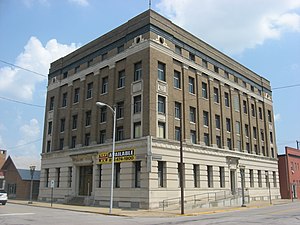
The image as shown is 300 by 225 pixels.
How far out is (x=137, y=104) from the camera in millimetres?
32031

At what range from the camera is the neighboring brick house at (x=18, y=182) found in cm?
4981

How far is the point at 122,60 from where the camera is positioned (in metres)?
34.6

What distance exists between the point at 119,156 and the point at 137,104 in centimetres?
541

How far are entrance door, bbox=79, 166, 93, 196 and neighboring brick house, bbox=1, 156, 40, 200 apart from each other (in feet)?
51.7

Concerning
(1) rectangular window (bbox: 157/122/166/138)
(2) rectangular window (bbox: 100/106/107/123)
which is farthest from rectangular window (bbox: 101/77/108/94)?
(1) rectangular window (bbox: 157/122/166/138)

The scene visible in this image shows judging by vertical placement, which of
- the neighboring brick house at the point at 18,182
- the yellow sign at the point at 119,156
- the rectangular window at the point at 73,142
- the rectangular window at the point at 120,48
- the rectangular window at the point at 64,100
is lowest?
the neighboring brick house at the point at 18,182

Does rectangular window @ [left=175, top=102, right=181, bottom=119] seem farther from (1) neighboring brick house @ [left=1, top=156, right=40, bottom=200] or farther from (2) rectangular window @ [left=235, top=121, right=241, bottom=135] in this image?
(1) neighboring brick house @ [left=1, top=156, right=40, bottom=200]

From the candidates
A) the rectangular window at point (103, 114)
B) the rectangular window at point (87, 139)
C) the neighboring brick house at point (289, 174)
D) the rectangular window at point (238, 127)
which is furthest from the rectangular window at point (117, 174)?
the neighboring brick house at point (289, 174)

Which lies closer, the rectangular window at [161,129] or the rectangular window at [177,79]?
the rectangular window at [161,129]

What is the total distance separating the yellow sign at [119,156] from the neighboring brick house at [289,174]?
3254 centimetres

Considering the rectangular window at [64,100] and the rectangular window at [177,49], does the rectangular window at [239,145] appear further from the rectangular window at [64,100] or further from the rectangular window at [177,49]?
the rectangular window at [64,100]

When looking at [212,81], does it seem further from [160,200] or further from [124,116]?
[160,200]

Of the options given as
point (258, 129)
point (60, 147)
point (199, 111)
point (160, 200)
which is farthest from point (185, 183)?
point (258, 129)

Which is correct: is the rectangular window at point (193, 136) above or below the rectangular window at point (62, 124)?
below
